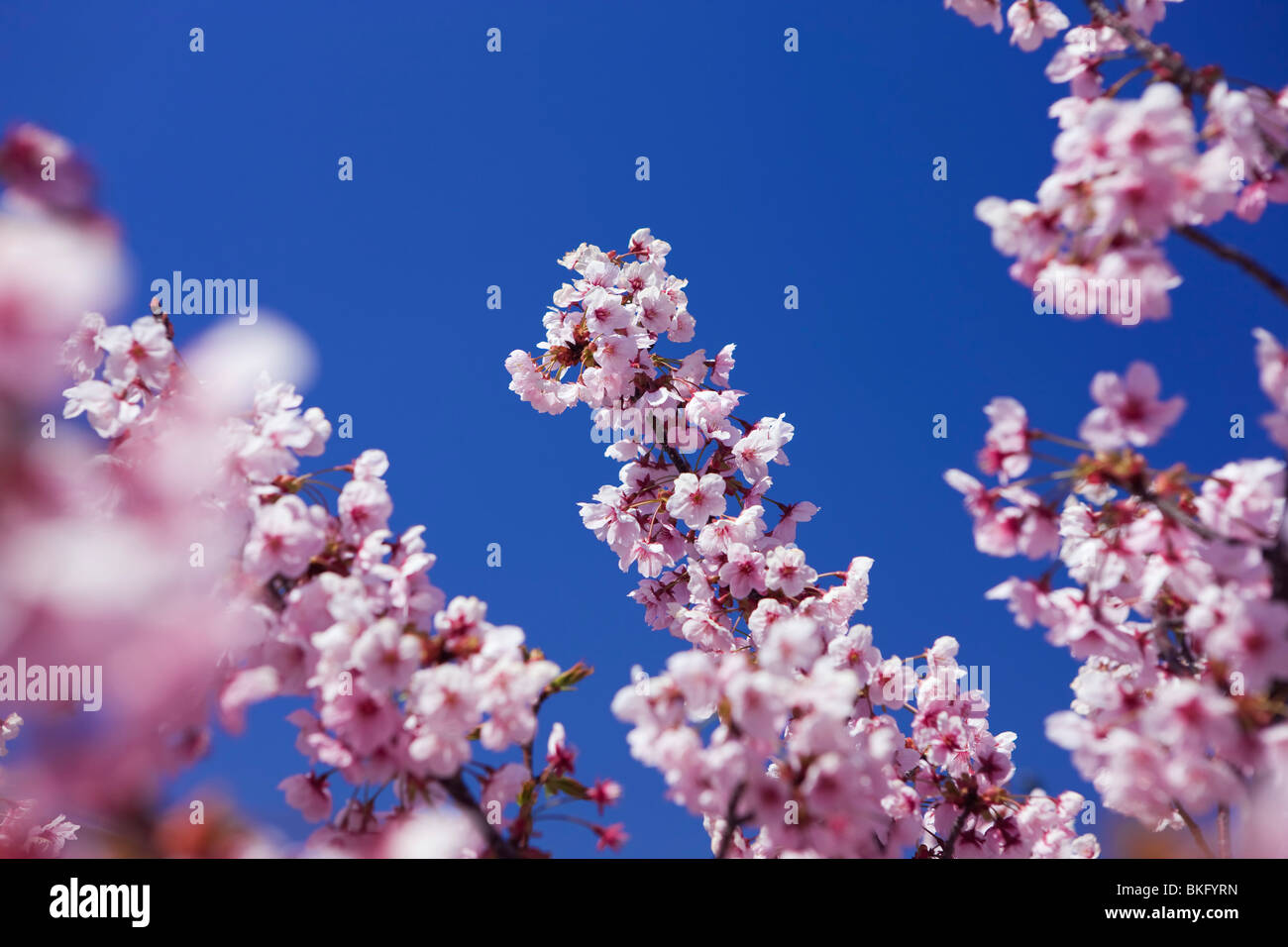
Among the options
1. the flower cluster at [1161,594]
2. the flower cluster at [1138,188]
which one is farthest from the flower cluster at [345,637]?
the flower cluster at [1138,188]

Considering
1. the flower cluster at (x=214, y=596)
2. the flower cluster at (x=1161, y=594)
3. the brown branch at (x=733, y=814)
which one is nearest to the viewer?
the flower cluster at (x=214, y=596)

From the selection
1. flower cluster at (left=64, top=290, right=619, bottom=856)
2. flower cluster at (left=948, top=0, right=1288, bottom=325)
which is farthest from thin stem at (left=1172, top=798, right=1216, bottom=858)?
flower cluster at (left=64, top=290, right=619, bottom=856)

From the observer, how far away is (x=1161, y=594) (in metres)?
2.46

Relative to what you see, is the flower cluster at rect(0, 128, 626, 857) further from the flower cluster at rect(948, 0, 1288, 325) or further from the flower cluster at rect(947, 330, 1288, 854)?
the flower cluster at rect(948, 0, 1288, 325)

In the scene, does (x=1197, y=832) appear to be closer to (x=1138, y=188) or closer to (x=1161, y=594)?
(x=1161, y=594)

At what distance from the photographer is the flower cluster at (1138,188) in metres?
1.94

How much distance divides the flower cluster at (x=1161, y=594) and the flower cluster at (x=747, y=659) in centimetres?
60

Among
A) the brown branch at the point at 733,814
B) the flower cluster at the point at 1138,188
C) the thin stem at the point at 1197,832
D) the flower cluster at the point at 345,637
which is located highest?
the flower cluster at the point at 1138,188

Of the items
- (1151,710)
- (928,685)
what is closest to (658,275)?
(928,685)

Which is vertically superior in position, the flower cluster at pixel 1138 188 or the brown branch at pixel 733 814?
the flower cluster at pixel 1138 188

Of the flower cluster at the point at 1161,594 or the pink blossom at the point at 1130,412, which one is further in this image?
the pink blossom at the point at 1130,412

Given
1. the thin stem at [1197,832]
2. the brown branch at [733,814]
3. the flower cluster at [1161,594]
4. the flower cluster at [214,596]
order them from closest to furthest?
the flower cluster at [214,596] < the flower cluster at [1161,594] < the brown branch at [733,814] < the thin stem at [1197,832]

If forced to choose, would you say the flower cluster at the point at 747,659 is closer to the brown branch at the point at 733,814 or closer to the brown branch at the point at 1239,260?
the brown branch at the point at 733,814
